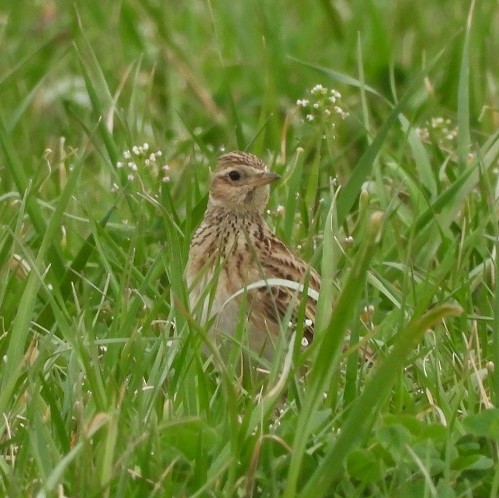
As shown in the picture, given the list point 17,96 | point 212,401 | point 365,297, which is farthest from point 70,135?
point 212,401

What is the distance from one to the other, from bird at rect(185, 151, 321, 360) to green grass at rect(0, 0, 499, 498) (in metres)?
0.13

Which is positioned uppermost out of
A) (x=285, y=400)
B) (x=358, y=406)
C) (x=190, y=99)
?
(x=358, y=406)

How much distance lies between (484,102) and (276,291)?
8.72ft

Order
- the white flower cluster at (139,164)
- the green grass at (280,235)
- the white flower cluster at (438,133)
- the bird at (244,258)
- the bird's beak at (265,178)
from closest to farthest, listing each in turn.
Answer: the green grass at (280,235), the bird at (244,258), the bird's beak at (265,178), the white flower cluster at (139,164), the white flower cluster at (438,133)

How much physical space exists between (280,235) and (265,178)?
0.32 meters

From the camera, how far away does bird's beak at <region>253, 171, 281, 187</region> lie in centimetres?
608

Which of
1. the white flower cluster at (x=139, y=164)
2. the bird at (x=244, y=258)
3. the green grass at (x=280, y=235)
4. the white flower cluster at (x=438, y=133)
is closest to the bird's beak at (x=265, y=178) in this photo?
the bird at (x=244, y=258)

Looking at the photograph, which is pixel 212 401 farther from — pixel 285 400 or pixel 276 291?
pixel 276 291

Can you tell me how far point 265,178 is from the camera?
20.0 feet

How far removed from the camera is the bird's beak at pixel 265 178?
608 centimetres

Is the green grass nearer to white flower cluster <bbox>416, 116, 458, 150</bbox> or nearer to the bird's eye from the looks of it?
white flower cluster <bbox>416, 116, 458, 150</bbox>

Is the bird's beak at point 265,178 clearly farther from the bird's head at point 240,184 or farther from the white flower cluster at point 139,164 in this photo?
the white flower cluster at point 139,164

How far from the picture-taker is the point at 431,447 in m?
4.28

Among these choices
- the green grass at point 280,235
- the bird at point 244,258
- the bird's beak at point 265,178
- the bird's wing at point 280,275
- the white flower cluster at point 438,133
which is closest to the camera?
the green grass at point 280,235
